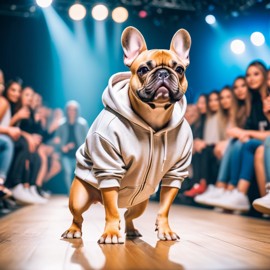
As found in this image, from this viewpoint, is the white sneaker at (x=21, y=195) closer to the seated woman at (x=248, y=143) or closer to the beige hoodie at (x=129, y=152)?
the seated woman at (x=248, y=143)

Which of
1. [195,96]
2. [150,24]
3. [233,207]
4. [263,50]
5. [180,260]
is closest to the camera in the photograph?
[180,260]

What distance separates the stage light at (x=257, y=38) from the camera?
5.14 metres

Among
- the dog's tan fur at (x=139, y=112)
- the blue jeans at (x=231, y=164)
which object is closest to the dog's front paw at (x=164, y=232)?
the dog's tan fur at (x=139, y=112)

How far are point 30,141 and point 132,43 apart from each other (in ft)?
13.3

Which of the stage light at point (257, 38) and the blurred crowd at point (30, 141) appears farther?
the blurred crowd at point (30, 141)

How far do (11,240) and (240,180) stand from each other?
2.94m

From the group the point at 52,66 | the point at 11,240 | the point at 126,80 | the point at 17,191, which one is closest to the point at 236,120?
the point at 17,191

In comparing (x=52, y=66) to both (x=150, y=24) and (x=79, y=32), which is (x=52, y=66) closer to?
(x=79, y=32)

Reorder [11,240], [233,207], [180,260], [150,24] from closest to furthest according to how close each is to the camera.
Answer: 1. [180,260]
2. [11,240]
3. [233,207]
4. [150,24]

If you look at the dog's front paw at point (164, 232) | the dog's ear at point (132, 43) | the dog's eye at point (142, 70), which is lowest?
the dog's front paw at point (164, 232)

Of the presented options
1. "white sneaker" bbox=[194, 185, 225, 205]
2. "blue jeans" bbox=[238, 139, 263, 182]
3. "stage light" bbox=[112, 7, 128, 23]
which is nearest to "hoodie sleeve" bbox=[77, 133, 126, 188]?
"blue jeans" bbox=[238, 139, 263, 182]

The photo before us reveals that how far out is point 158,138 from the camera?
6.86ft

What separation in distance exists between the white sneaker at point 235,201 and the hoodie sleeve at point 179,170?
2.52 meters

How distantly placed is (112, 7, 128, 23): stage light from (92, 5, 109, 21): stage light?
11 centimetres
